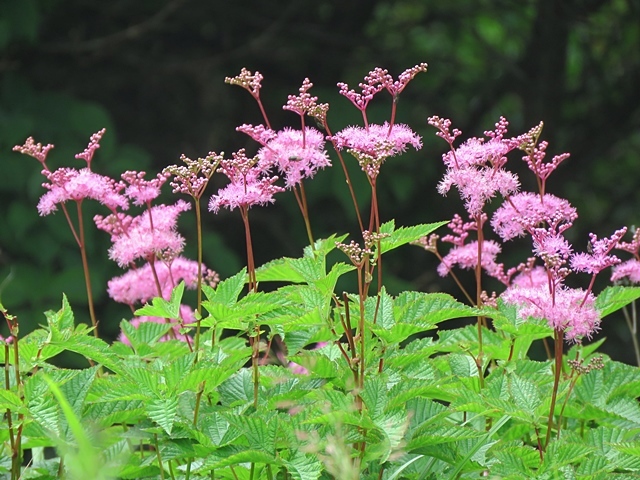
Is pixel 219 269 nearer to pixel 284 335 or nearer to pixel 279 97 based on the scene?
pixel 279 97

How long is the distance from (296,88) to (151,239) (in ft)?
11.9

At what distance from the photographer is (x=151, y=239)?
5.53ft

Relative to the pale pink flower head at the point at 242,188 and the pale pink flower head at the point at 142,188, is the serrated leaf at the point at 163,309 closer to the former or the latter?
the pale pink flower head at the point at 242,188

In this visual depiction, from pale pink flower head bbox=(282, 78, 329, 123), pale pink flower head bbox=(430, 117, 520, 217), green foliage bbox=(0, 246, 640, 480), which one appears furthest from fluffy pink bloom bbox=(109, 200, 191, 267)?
pale pink flower head bbox=(430, 117, 520, 217)

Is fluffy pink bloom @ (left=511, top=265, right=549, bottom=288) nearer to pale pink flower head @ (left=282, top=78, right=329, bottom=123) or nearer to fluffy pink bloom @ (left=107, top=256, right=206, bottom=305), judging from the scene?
pale pink flower head @ (left=282, top=78, right=329, bottom=123)

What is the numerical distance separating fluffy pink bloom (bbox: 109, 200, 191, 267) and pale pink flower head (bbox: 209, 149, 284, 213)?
8.1 inches

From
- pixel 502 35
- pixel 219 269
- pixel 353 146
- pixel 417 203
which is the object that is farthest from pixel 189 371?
pixel 502 35

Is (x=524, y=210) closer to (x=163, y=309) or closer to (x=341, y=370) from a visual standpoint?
(x=341, y=370)

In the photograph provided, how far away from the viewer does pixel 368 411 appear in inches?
50.4

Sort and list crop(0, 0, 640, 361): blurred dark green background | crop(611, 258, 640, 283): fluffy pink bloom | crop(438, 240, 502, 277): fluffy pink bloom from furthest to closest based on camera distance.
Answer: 1. crop(0, 0, 640, 361): blurred dark green background
2. crop(438, 240, 502, 277): fluffy pink bloom
3. crop(611, 258, 640, 283): fluffy pink bloom

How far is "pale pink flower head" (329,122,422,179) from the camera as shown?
1.42m

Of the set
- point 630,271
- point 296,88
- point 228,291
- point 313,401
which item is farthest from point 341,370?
point 296,88

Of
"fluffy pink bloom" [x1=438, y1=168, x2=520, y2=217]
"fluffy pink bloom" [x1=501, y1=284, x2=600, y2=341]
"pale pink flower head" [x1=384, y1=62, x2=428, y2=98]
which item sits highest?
"pale pink flower head" [x1=384, y1=62, x2=428, y2=98]

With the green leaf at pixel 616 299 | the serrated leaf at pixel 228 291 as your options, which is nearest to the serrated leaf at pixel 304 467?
the serrated leaf at pixel 228 291
